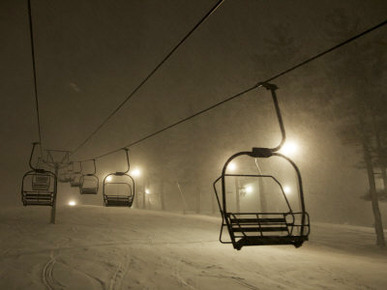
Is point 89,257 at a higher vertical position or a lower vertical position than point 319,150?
lower

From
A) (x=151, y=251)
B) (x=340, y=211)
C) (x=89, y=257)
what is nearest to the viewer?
(x=89, y=257)

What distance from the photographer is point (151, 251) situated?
39.8 feet

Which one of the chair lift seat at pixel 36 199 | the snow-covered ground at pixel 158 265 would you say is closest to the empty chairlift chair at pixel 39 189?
the chair lift seat at pixel 36 199

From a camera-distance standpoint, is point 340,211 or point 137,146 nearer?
point 340,211

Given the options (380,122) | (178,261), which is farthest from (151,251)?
(380,122)

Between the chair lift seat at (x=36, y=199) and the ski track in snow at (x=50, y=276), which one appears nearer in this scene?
the ski track in snow at (x=50, y=276)

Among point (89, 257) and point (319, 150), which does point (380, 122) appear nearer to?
point (319, 150)

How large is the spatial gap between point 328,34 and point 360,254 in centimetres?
1529

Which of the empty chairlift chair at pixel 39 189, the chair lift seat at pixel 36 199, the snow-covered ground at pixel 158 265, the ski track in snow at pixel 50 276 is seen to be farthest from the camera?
the chair lift seat at pixel 36 199

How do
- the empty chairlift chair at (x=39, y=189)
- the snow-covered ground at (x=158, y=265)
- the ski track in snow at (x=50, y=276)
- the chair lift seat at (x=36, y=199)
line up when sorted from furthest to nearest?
the chair lift seat at (x=36, y=199) < the empty chairlift chair at (x=39, y=189) < the snow-covered ground at (x=158, y=265) < the ski track in snow at (x=50, y=276)

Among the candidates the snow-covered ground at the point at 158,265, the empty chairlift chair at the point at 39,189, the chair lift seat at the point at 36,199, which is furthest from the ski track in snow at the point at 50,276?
the chair lift seat at the point at 36,199

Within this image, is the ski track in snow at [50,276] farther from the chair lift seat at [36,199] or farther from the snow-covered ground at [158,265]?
the chair lift seat at [36,199]

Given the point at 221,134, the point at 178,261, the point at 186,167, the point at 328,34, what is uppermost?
the point at 328,34

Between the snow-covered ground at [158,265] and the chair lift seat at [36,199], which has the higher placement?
the chair lift seat at [36,199]
